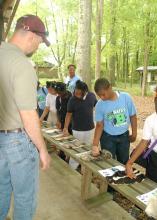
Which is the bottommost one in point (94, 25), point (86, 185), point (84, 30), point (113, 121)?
point (86, 185)

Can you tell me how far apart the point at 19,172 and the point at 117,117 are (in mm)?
1964

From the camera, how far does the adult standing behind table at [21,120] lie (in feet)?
7.16

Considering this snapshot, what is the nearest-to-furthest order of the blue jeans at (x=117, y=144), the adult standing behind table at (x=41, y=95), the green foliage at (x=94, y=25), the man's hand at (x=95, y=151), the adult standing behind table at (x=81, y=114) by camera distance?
the man's hand at (x=95, y=151)
the blue jeans at (x=117, y=144)
the adult standing behind table at (x=81, y=114)
the adult standing behind table at (x=41, y=95)
the green foliage at (x=94, y=25)

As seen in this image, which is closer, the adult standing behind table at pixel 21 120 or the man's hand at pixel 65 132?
the adult standing behind table at pixel 21 120

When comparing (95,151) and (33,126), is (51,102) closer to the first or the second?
(95,151)

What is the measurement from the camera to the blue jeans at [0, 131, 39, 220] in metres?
2.31

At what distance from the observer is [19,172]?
7.78ft

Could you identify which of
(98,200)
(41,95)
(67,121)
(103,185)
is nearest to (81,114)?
(67,121)

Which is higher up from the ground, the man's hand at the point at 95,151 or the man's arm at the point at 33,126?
the man's arm at the point at 33,126

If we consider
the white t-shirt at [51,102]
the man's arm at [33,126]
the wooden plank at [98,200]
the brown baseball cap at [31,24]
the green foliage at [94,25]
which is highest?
the green foliage at [94,25]

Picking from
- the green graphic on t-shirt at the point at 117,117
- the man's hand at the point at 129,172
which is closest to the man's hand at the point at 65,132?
the green graphic on t-shirt at the point at 117,117

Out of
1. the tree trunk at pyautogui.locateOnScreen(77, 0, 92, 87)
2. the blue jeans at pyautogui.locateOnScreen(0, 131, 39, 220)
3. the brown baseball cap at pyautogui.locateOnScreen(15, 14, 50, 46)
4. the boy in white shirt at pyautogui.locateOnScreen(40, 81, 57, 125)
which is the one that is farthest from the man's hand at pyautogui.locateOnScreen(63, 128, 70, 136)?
the tree trunk at pyautogui.locateOnScreen(77, 0, 92, 87)

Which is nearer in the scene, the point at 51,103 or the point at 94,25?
the point at 51,103

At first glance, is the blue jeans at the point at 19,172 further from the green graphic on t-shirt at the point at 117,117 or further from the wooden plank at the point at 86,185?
the green graphic on t-shirt at the point at 117,117
